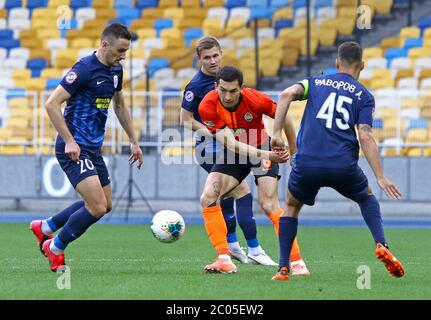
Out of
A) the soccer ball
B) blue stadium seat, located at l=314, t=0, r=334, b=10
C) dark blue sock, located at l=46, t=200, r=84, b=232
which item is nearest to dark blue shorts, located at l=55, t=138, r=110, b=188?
dark blue sock, located at l=46, t=200, r=84, b=232

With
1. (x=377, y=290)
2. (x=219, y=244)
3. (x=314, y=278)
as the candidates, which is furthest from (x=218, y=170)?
(x=377, y=290)

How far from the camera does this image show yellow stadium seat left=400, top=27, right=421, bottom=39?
2350 cm

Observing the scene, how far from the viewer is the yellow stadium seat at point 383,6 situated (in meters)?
23.9

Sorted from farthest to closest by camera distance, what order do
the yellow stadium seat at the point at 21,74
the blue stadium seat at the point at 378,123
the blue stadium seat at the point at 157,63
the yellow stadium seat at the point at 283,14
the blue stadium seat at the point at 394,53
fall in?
1. the yellow stadium seat at the point at 21,74
2. the blue stadium seat at the point at 157,63
3. the yellow stadium seat at the point at 283,14
4. the blue stadium seat at the point at 394,53
5. the blue stadium seat at the point at 378,123

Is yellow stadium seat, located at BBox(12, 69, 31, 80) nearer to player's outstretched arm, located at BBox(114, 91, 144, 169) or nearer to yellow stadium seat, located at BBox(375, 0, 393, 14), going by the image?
yellow stadium seat, located at BBox(375, 0, 393, 14)

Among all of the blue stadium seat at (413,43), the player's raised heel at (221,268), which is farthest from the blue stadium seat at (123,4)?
the player's raised heel at (221,268)

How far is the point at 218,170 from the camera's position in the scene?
10250mm

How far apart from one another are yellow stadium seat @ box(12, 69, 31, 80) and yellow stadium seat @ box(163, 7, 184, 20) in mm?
3517

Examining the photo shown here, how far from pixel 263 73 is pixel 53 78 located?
16.8 feet

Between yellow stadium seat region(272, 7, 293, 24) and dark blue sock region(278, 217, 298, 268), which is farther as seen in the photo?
yellow stadium seat region(272, 7, 293, 24)

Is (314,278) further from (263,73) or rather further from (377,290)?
(263,73)

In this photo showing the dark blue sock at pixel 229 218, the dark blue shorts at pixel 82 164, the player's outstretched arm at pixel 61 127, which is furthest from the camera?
the dark blue sock at pixel 229 218

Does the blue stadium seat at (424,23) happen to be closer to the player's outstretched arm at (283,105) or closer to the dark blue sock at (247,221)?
the dark blue sock at (247,221)

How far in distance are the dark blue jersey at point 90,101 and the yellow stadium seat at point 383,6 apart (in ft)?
48.5
